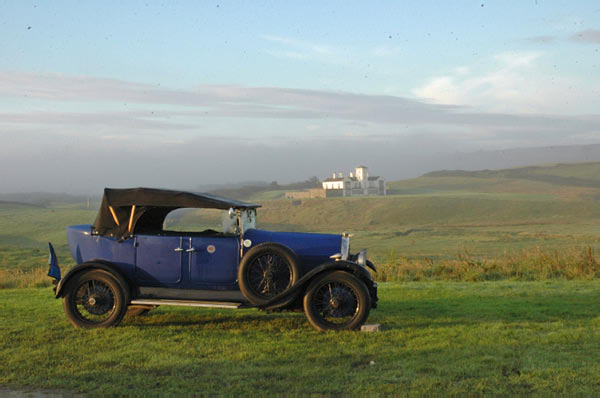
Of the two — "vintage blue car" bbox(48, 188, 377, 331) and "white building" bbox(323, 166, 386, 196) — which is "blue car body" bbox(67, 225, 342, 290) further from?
"white building" bbox(323, 166, 386, 196)

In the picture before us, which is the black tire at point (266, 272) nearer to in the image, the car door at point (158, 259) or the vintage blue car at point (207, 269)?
the vintage blue car at point (207, 269)

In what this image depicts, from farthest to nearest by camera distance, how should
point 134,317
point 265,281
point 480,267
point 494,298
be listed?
point 480,267, point 494,298, point 134,317, point 265,281

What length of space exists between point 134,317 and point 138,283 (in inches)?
41.8

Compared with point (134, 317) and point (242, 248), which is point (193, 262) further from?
point (134, 317)

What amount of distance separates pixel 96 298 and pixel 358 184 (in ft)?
397

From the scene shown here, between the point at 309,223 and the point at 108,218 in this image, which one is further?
the point at 309,223

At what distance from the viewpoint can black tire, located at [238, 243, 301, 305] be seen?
8.52 m

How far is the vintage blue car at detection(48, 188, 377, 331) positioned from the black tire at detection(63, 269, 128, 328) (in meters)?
0.01

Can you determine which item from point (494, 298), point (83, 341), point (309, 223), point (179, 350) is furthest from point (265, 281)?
point (309, 223)

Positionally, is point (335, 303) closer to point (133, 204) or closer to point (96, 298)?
point (133, 204)

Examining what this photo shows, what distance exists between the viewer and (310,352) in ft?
24.0

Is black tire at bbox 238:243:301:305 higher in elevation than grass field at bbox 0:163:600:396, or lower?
higher

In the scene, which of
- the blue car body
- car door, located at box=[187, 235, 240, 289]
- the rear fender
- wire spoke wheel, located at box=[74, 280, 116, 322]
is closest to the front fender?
the blue car body

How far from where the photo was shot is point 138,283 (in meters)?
9.08
